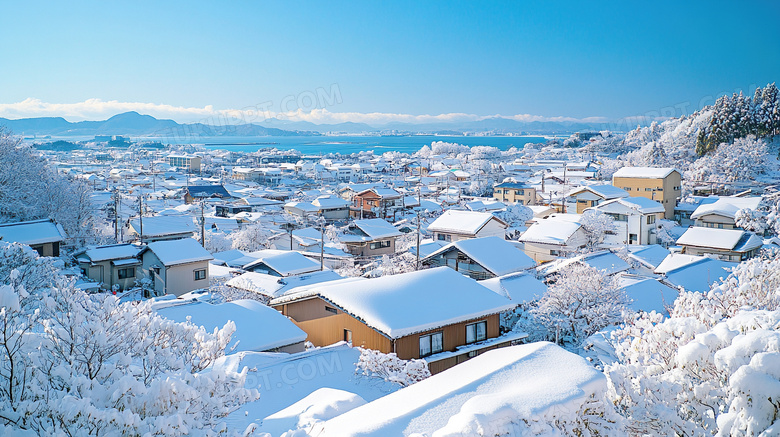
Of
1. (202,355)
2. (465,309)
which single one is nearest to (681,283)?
(465,309)

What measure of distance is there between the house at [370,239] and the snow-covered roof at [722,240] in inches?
479

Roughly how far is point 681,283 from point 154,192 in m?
47.9

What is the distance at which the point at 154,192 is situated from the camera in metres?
50.2

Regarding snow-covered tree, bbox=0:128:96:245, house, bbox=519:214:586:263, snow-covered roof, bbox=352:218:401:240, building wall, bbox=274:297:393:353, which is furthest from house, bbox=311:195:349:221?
building wall, bbox=274:297:393:353

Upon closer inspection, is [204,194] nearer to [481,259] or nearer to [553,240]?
[553,240]

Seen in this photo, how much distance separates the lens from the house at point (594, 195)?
94.4ft

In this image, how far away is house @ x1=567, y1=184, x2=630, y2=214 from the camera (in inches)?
1133

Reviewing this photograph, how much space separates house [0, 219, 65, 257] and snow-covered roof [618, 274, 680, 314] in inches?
632

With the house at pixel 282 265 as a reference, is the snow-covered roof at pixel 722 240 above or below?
above

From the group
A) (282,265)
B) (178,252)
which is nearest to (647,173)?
(282,265)

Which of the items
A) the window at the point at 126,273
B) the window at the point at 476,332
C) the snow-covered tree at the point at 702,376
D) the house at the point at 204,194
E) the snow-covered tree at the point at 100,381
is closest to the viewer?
the snow-covered tree at the point at 100,381

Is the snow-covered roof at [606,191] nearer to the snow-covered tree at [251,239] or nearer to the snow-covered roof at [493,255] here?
the snow-covered roof at [493,255]

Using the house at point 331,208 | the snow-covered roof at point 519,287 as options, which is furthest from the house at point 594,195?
the snow-covered roof at point 519,287

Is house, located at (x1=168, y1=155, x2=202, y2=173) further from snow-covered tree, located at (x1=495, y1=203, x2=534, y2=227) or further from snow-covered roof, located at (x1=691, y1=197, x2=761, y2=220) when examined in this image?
snow-covered roof, located at (x1=691, y1=197, x2=761, y2=220)
